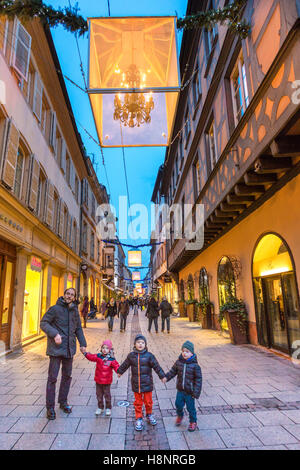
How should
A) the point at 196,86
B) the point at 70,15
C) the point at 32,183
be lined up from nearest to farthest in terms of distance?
the point at 70,15 < the point at 32,183 < the point at 196,86

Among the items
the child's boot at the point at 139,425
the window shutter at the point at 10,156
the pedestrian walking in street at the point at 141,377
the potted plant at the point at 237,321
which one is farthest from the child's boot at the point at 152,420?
the window shutter at the point at 10,156

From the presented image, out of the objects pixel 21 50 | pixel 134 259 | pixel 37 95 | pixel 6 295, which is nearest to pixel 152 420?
pixel 6 295

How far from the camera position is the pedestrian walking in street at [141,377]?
3811 millimetres

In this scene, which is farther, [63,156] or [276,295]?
[63,156]

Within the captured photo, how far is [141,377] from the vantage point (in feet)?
12.6

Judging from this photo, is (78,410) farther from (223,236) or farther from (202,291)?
(202,291)

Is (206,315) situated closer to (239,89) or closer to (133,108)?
(239,89)

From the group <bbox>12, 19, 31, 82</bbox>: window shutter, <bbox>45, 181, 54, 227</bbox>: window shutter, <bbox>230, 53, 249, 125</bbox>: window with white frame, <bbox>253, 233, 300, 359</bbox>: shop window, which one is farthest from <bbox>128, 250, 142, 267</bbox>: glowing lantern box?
<bbox>230, 53, 249, 125</bbox>: window with white frame

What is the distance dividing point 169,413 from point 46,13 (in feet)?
20.7

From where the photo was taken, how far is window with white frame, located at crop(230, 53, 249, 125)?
8156mm

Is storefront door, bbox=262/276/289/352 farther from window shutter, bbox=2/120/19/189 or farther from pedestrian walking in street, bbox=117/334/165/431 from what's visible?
window shutter, bbox=2/120/19/189

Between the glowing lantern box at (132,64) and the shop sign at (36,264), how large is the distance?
6.85 meters

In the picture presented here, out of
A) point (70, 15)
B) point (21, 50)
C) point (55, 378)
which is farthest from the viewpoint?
point (21, 50)

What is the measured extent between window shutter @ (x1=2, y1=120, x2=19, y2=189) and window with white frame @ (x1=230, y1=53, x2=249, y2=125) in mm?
6963
